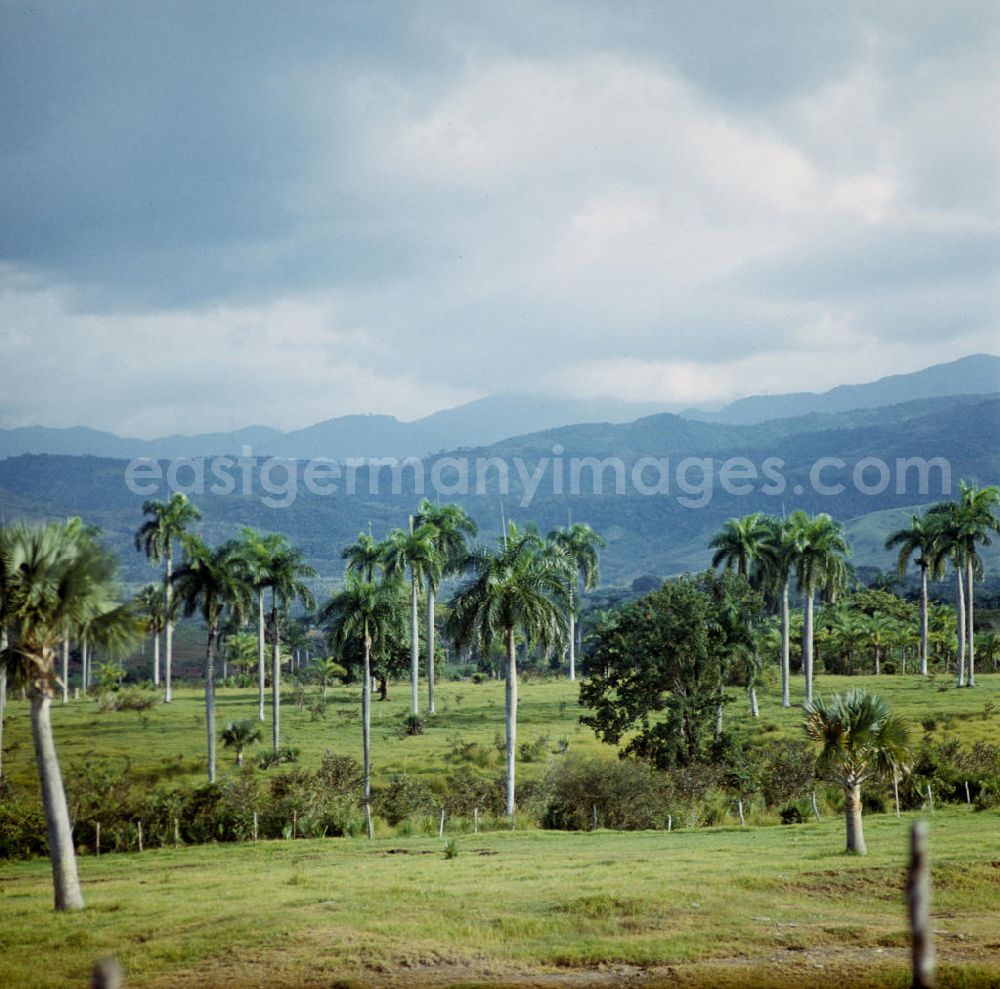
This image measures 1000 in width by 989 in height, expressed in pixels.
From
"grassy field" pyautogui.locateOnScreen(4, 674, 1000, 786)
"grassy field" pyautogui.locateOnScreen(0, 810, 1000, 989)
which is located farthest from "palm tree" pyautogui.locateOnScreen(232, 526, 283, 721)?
"grassy field" pyautogui.locateOnScreen(0, 810, 1000, 989)

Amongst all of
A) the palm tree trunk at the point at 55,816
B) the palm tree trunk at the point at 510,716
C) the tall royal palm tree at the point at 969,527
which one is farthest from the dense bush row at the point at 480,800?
the tall royal palm tree at the point at 969,527

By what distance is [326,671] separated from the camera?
81.6 metres

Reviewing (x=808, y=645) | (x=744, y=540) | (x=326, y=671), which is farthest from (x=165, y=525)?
(x=808, y=645)

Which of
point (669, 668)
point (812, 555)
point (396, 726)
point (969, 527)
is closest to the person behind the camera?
point (669, 668)

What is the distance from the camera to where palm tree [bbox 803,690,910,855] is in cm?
2773

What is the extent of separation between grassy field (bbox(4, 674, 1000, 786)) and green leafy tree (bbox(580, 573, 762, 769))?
5036 mm

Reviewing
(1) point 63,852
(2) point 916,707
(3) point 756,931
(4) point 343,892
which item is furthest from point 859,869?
(2) point 916,707

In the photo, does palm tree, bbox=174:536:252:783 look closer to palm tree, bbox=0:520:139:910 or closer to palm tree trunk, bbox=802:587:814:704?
palm tree, bbox=0:520:139:910

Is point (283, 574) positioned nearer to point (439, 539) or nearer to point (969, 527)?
point (439, 539)

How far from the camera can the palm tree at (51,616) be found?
879 inches

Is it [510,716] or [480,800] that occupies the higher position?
[510,716]

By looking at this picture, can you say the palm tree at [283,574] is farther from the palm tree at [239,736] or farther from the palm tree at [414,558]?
the palm tree at [414,558]

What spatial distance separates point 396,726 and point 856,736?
125 feet

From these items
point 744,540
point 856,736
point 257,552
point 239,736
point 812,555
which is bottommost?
point 239,736
